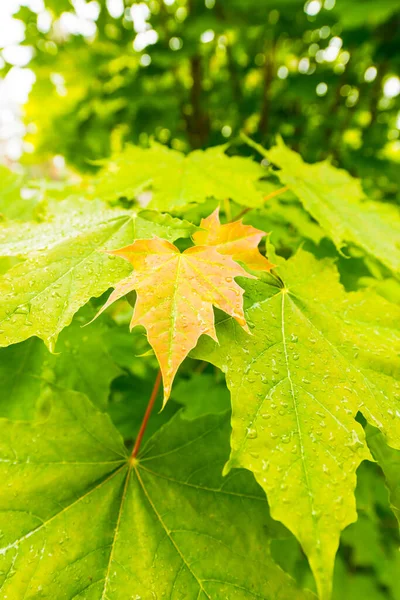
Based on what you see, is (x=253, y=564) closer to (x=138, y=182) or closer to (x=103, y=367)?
(x=103, y=367)

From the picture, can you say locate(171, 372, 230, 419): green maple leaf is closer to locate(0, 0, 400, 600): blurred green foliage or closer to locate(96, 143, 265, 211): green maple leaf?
locate(96, 143, 265, 211): green maple leaf

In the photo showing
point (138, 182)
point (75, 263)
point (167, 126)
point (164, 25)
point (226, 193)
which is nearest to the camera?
point (75, 263)

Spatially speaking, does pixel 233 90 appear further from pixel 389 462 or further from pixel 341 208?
pixel 389 462

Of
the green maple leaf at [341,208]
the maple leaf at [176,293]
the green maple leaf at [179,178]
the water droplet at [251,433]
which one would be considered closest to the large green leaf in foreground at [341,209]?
the green maple leaf at [341,208]

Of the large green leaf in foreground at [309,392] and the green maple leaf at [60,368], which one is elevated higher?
the green maple leaf at [60,368]

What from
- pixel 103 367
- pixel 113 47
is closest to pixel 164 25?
pixel 113 47

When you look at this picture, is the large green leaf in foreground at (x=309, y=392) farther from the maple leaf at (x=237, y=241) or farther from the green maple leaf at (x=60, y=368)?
the green maple leaf at (x=60, y=368)
